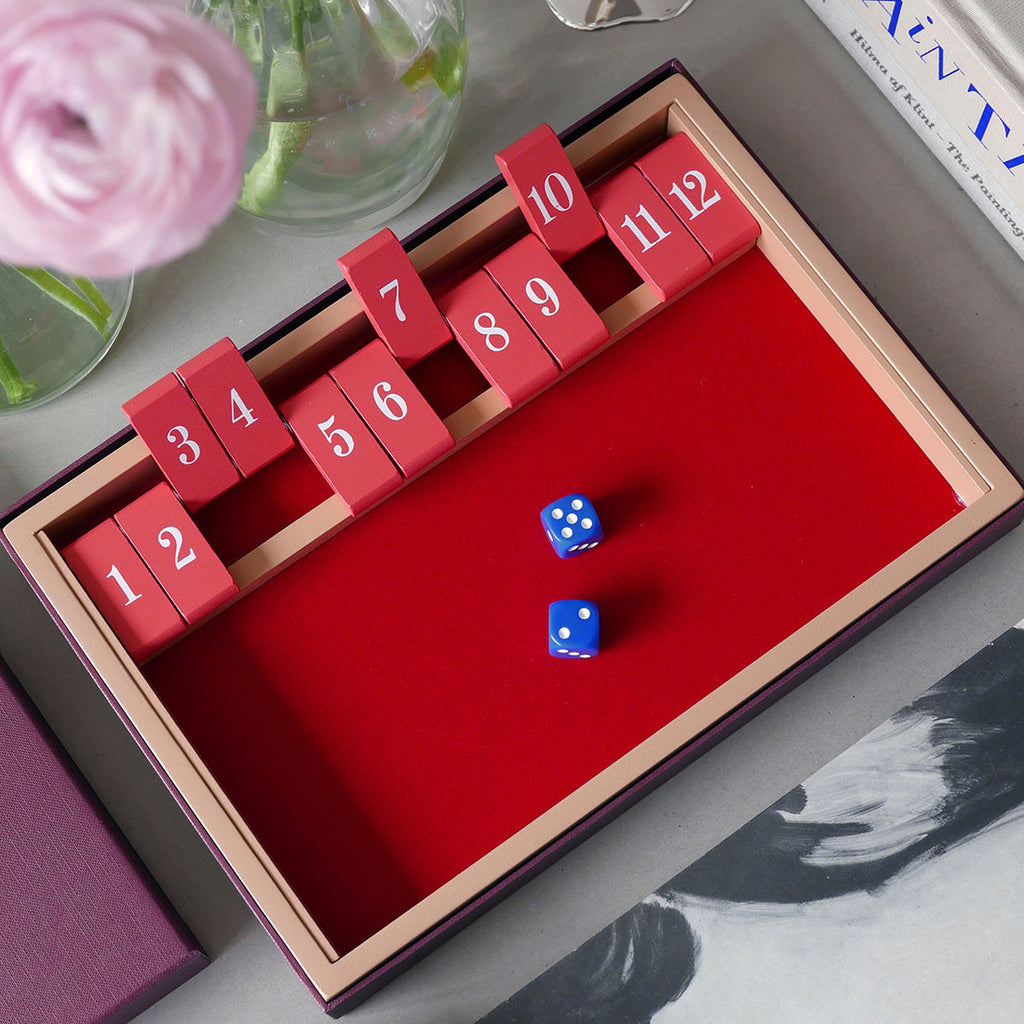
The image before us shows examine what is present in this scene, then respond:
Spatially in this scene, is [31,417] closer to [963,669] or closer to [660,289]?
[660,289]

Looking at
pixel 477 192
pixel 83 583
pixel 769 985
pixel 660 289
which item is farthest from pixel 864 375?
pixel 83 583

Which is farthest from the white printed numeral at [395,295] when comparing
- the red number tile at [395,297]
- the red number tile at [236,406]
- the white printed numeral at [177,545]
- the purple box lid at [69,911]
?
the purple box lid at [69,911]

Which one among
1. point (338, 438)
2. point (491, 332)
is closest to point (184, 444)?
point (338, 438)

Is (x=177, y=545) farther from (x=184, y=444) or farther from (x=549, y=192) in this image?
(x=549, y=192)

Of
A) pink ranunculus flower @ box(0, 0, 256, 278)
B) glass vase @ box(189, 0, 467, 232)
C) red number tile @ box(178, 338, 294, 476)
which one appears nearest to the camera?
pink ranunculus flower @ box(0, 0, 256, 278)

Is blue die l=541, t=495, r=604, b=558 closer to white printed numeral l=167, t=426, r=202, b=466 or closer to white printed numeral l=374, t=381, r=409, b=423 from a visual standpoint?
white printed numeral l=374, t=381, r=409, b=423

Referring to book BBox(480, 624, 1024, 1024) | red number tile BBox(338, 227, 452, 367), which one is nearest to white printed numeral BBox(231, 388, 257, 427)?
red number tile BBox(338, 227, 452, 367)
